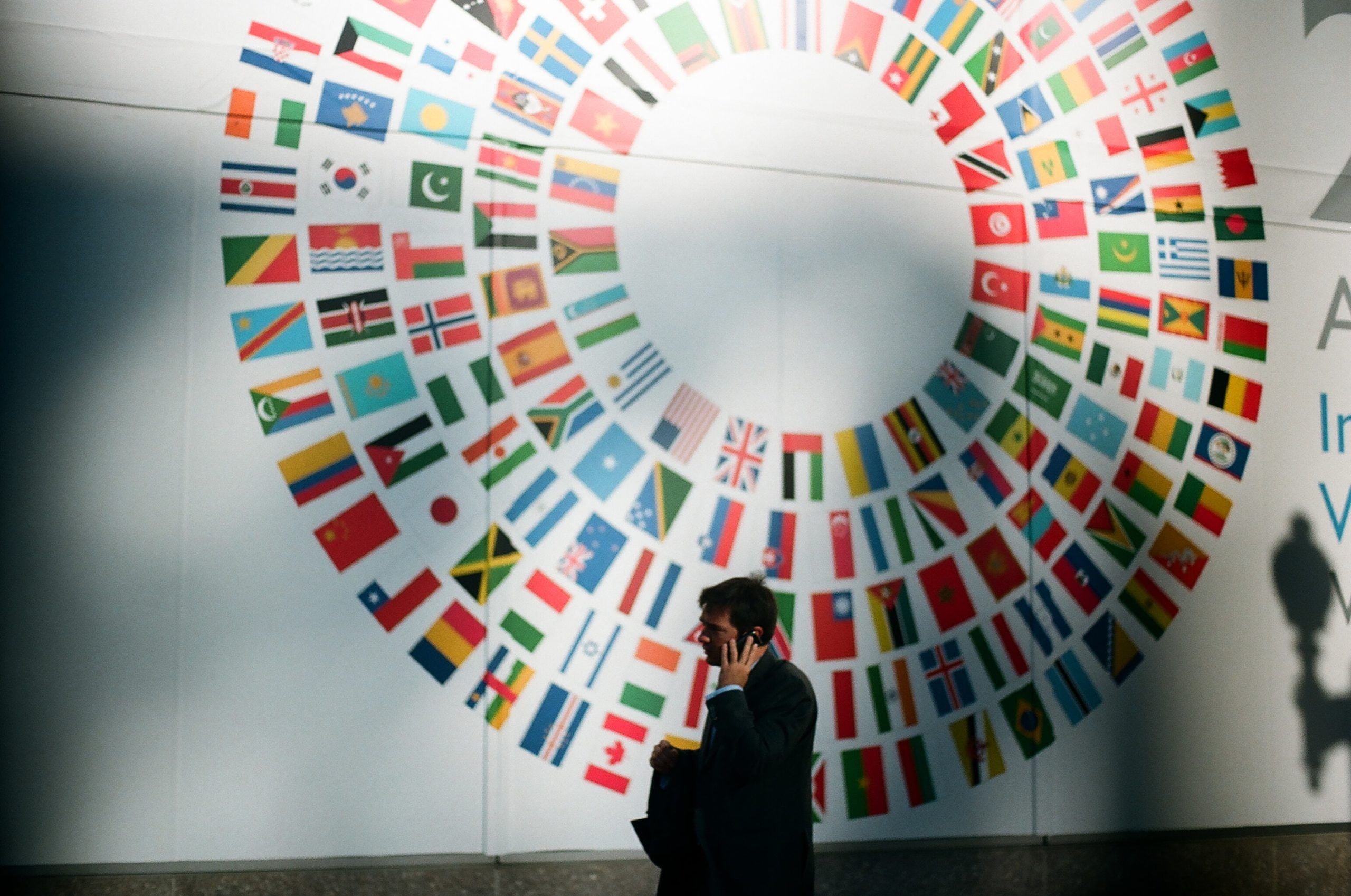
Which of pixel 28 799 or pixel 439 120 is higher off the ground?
pixel 439 120

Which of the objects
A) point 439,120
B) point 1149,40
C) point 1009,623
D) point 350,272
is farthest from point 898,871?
point 1149,40

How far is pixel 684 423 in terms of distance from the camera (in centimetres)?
399

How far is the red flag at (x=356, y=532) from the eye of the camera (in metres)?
3.67

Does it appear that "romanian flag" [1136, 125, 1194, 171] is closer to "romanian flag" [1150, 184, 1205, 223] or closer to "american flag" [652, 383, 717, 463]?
"romanian flag" [1150, 184, 1205, 223]

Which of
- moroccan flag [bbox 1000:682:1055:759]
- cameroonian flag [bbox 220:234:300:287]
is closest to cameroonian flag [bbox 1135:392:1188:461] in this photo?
moroccan flag [bbox 1000:682:1055:759]

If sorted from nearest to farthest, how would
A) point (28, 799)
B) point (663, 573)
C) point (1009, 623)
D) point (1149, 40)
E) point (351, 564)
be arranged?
point (28, 799) < point (351, 564) < point (663, 573) < point (1009, 623) < point (1149, 40)

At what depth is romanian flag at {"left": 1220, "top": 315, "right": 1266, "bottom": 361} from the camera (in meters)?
→ 4.59

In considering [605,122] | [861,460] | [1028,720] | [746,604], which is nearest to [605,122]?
[605,122]

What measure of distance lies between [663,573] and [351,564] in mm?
1053

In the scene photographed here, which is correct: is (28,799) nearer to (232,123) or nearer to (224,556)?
(224,556)

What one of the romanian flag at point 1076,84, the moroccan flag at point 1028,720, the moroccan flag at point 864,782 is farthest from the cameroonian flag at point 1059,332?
the moroccan flag at point 864,782

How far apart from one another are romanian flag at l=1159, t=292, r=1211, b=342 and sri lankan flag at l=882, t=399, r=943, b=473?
1.11 metres

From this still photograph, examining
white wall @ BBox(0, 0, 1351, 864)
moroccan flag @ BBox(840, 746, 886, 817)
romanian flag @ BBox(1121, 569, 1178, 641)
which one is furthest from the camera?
romanian flag @ BBox(1121, 569, 1178, 641)

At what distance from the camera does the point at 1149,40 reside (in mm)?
4562
